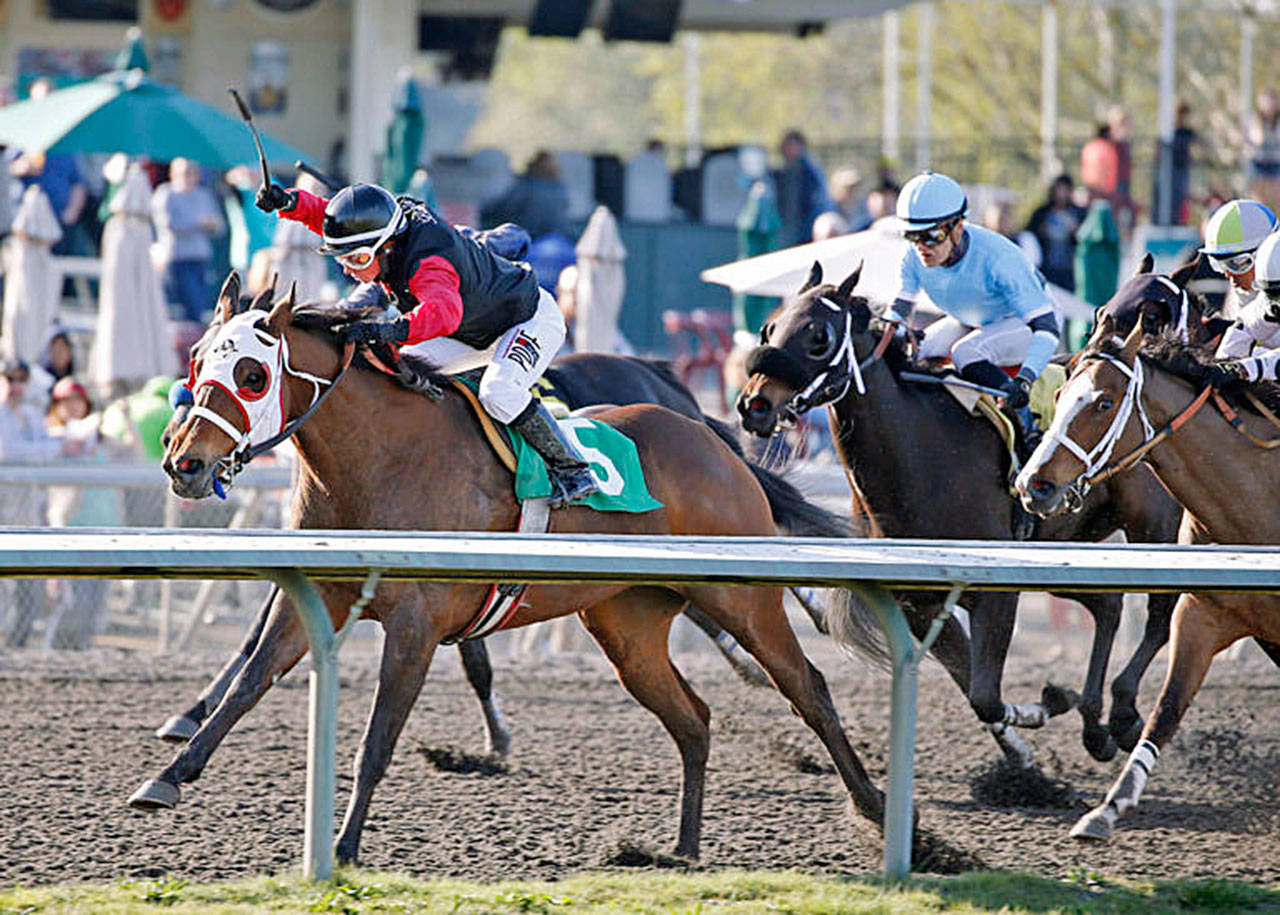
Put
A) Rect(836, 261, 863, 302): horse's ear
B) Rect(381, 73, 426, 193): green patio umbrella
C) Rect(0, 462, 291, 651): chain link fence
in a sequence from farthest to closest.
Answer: Rect(381, 73, 426, 193): green patio umbrella, Rect(0, 462, 291, 651): chain link fence, Rect(836, 261, 863, 302): horse's ear

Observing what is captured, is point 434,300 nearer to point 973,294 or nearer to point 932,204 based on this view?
point 932,204

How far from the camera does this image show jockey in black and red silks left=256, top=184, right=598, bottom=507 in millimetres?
5297

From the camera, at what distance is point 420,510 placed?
5281mm

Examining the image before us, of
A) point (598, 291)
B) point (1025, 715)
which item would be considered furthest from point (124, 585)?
point (1025, 715)

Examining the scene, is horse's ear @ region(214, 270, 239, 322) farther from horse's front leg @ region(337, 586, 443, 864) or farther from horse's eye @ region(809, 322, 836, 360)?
horse's eye @ region(809, 322, 836, 360)

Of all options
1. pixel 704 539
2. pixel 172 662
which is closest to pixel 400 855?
pixel 704 539

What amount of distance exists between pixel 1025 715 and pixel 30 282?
657cm

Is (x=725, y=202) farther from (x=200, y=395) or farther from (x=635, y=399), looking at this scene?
(x=200, y=395)

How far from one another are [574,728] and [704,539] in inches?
112

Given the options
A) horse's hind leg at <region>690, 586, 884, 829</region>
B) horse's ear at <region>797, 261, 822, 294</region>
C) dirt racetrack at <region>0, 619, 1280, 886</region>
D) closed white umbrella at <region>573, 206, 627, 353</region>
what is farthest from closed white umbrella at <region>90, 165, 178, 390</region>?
horse's hind leg at <region>690, 586, 884, 829</region>

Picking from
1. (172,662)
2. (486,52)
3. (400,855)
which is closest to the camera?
(400,855)

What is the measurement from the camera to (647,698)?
5746 mm

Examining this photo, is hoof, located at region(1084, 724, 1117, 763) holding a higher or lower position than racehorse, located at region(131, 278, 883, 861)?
lower

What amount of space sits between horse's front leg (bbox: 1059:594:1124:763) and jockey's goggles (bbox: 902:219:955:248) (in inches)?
48.5
